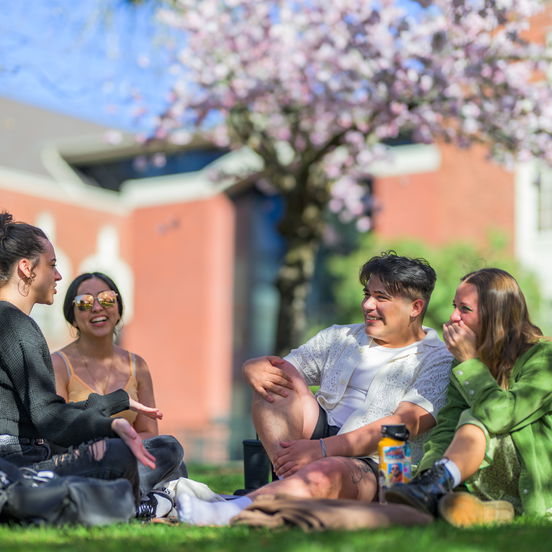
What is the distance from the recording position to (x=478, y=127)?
12.5 meters

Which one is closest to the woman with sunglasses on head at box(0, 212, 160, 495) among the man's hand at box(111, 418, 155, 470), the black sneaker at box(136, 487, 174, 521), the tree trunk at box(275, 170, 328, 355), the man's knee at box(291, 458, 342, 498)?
the man's hand at box(111, 418, 155, 470)

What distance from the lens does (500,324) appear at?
15.5ft

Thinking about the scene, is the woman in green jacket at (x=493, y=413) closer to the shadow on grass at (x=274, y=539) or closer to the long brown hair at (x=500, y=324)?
the long brown hair at (x=500, y=324)

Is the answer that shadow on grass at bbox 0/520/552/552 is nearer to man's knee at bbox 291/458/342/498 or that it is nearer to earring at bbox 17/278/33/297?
man's knee at bbox 291/458/342/498

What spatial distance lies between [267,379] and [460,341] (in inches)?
43.3

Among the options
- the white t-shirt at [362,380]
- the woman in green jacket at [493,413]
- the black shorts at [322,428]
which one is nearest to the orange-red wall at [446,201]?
the white t-shirt at [362,380]

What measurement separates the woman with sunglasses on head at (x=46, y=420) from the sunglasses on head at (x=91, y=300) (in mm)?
1123

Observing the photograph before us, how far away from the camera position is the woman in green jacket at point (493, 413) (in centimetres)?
436

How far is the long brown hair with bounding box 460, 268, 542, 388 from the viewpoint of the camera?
15.5ft

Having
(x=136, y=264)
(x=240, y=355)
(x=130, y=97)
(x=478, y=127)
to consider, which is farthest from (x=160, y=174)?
(x=478, y=127)

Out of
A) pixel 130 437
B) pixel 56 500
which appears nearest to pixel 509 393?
pixel 130 437

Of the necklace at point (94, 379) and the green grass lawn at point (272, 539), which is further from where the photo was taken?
the necklace at point (94, 379)

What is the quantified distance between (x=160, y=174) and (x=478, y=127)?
18891mm

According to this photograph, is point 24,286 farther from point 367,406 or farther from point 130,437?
point 367,406
